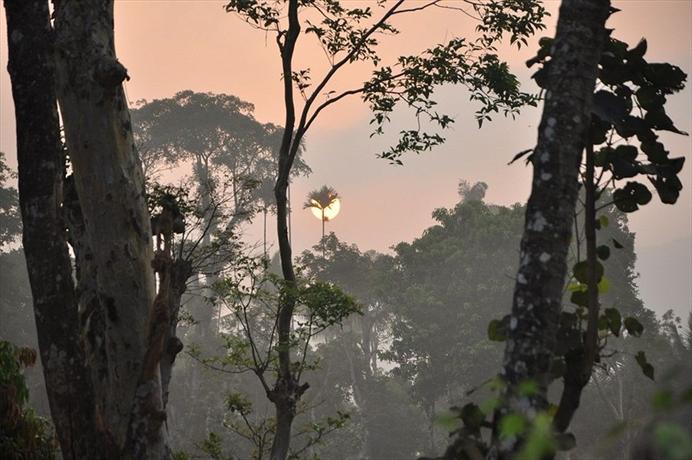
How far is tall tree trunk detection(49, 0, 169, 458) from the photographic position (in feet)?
19.6

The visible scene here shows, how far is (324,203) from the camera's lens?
45469mm

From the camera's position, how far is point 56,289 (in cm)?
486

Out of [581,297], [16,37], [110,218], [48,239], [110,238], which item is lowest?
[581,297]

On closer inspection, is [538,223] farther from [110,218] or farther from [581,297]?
[110,218]

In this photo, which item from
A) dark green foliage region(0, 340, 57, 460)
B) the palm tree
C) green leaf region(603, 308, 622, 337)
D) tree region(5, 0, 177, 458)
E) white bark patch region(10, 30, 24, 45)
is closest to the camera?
green leaf region(603, 308, 622, 337)

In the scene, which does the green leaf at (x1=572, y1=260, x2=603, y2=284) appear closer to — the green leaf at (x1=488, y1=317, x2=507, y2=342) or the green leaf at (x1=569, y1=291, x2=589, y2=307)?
the green leaf at (x1=569, y1=291, x2=589, y2=307)

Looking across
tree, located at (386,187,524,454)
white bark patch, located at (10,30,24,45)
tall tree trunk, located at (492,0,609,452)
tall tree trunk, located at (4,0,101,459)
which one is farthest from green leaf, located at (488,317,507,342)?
tree, located at (386,187,524,454)

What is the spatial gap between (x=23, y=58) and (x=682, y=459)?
4987 mm

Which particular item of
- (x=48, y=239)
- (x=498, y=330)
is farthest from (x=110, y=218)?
(x=498, y=330)

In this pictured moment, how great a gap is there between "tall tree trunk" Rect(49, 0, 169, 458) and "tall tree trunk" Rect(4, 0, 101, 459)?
34.8 inches

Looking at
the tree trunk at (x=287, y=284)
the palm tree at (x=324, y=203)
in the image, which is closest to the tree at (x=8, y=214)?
the palm tree at (x=324, y=203)

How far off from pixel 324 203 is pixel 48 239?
Result: 1598 inches

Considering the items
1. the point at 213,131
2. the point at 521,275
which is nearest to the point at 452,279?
the point at 213,131

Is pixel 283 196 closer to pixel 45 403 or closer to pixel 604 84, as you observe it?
pixel 604 84
